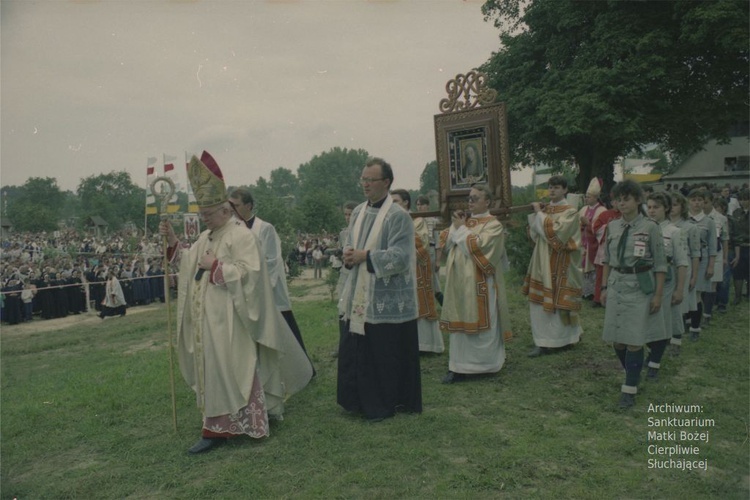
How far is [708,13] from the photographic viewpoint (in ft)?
57.2

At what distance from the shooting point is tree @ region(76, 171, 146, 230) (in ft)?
198

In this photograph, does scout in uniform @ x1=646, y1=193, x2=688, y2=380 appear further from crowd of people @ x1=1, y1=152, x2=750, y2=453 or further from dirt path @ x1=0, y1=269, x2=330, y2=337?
dirt path @ x1=0, y1=269, x2=330, y2=337

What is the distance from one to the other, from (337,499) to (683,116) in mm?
22747

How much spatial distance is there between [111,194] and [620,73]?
199 ft

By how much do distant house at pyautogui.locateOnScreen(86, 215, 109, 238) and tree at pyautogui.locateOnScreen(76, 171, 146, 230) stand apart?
173 centimetres

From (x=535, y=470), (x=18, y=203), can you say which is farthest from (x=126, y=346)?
(x=18, y=203)

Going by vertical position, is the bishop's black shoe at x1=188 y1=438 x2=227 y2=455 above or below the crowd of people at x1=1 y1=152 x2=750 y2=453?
below

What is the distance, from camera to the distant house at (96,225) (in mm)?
55797

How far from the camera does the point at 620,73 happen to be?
19750 millimetres

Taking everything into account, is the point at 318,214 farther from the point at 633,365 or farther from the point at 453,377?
the point at 633,365

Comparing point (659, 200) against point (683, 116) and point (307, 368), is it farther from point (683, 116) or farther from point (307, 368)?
point (683, 116)

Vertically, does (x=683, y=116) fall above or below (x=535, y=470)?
above

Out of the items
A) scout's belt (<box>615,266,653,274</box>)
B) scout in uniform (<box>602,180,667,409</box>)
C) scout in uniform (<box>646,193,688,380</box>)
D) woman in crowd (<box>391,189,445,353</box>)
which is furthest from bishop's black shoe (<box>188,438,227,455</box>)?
scout in uniform (<box>646,193,688,380</box>)

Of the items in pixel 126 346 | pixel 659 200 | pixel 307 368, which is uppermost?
pixel 659 200
